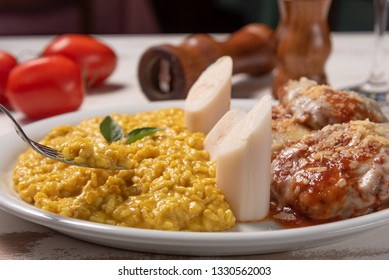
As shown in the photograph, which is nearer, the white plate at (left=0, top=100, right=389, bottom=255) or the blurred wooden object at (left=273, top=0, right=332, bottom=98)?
the white plate at (left=0, top=100, right=389, bottom=255)

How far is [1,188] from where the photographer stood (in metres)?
2.46

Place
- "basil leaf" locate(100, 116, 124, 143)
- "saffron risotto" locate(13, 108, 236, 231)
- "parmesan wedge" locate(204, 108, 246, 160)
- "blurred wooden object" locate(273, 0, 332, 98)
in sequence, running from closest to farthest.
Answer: "saffron risotto" locate(13, 108, 236, 231), "parmesan wedge" locate(204, 108, 246, 160), "basil leaf" locate(100, 116, 124, 143), "blurred wooden object" locate(273, 0, 332, 98)

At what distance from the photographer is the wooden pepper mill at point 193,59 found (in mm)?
4180

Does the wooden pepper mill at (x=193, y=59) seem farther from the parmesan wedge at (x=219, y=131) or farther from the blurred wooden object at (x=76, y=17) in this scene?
the blurred wooden object at (x=76, y=17)

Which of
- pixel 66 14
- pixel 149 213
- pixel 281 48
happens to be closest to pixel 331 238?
pixel 149 213

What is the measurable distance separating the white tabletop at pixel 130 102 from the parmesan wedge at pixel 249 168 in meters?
0.19

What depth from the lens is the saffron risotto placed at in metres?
2.17

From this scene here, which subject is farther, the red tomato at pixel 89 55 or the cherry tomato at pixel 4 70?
the red tomato at pixel 89 55

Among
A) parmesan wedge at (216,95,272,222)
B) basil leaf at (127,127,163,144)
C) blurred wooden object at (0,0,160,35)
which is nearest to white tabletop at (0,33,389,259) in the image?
parmesan wedge at (216,95,272,222)

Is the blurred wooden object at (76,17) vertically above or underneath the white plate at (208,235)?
underneath

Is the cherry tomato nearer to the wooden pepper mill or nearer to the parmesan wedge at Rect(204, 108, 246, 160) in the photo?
the wooden pepper mill

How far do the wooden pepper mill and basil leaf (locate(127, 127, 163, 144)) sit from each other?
58.5 inches

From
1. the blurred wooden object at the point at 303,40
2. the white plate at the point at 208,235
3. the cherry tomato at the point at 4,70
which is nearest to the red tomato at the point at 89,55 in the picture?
the cherry tomato at the point at 4,70

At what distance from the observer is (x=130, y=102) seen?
14.3ft
